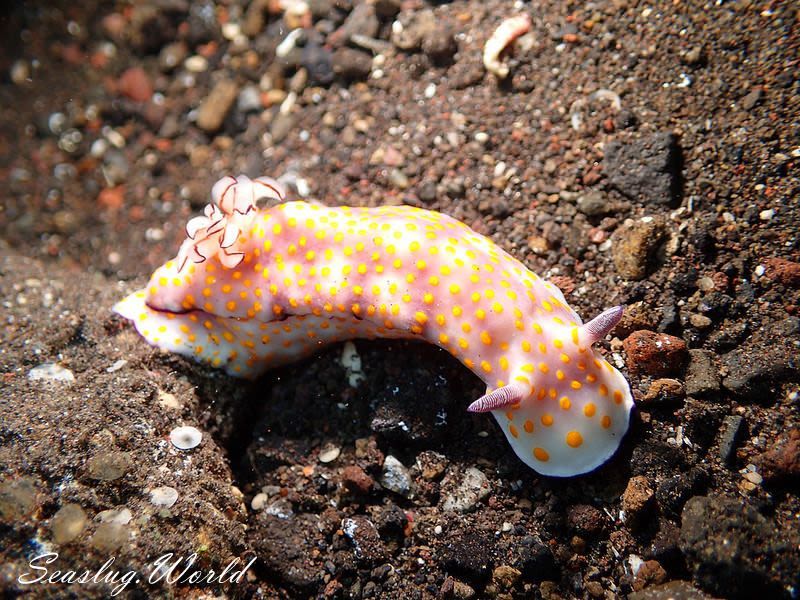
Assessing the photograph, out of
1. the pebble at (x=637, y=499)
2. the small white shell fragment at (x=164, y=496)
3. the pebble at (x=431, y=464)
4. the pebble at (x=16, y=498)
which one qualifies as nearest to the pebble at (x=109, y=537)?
the small white shell fragment at (x=164, y=496)

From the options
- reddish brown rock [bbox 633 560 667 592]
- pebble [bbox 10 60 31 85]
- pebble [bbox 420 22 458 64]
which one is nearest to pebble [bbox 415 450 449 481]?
reddish brown rock [bbox 633 560 667 592]

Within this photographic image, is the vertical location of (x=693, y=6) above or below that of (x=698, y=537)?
above

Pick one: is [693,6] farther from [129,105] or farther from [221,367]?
[129,105]

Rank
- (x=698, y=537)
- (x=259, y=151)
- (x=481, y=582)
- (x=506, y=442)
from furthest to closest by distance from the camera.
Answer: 1. (x=259, y=151)
2. (x=506, y=442)
3. (x=481, y=582)
4. (x=698, y=537)

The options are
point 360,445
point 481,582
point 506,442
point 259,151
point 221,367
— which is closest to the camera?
point 481,582

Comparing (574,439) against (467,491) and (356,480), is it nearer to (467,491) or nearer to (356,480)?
(467,491)

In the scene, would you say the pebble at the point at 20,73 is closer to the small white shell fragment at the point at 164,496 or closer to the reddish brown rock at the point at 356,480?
the small white shell fragment at the point at 164,496

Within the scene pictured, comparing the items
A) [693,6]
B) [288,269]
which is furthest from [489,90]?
[288,269]
